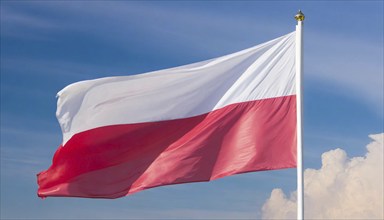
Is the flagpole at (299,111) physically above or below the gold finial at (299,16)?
below

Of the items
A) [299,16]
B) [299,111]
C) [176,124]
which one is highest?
[299,16]

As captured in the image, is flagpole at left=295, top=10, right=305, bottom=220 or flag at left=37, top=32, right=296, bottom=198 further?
flag at left=37, top=32, right=296, bottom=198

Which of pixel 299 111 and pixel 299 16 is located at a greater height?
pixel 299 16

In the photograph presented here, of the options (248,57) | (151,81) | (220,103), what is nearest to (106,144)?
(151,81)

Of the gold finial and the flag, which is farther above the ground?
the gold finial

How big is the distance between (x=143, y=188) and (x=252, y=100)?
4.11 m

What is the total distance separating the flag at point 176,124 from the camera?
19.8m

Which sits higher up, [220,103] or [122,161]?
[220,103]

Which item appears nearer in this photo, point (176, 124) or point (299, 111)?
point (299, 111)

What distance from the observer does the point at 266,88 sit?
66.2 ft

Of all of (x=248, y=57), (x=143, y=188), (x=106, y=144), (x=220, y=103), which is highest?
(x=248, y=57)

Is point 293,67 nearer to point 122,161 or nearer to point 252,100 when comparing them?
point 252,100

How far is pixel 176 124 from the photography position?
20.7 metres

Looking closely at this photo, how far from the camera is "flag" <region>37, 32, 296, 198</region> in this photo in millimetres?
19844
